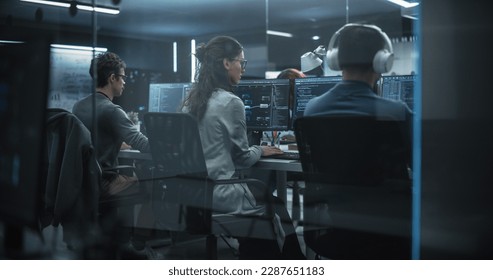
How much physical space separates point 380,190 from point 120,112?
4.62 feet

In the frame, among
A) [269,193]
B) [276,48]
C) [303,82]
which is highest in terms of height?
[276,48]

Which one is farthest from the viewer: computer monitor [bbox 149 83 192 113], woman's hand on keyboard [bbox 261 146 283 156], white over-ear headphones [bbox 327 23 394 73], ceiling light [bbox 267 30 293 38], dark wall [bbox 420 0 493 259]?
ceiling light [bbox 267 30 293 38]

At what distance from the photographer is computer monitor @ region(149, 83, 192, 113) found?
319 cm

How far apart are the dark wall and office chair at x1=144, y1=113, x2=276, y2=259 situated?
0.83 m

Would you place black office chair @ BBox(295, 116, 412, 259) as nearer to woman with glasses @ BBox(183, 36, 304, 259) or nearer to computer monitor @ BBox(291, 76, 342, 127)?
woman with glasses @ BBox(183, 36, 304, 259)

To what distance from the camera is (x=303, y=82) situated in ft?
9.44

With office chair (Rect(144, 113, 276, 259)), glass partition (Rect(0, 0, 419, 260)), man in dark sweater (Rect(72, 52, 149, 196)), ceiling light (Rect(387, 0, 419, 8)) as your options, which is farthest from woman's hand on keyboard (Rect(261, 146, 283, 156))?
ceiling light (Rect(387, 0, 419, 8))

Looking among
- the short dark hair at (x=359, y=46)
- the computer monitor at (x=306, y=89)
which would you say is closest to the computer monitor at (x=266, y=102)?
the computer monitor at (x=306, y=89)

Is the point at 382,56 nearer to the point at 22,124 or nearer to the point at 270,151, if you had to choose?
the point at 270,151

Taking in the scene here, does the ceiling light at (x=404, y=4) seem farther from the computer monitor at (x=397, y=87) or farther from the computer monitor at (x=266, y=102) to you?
the computer monitor at (x=266, y=102)

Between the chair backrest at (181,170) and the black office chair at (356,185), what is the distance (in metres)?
0.53

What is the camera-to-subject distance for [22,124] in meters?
2.15
